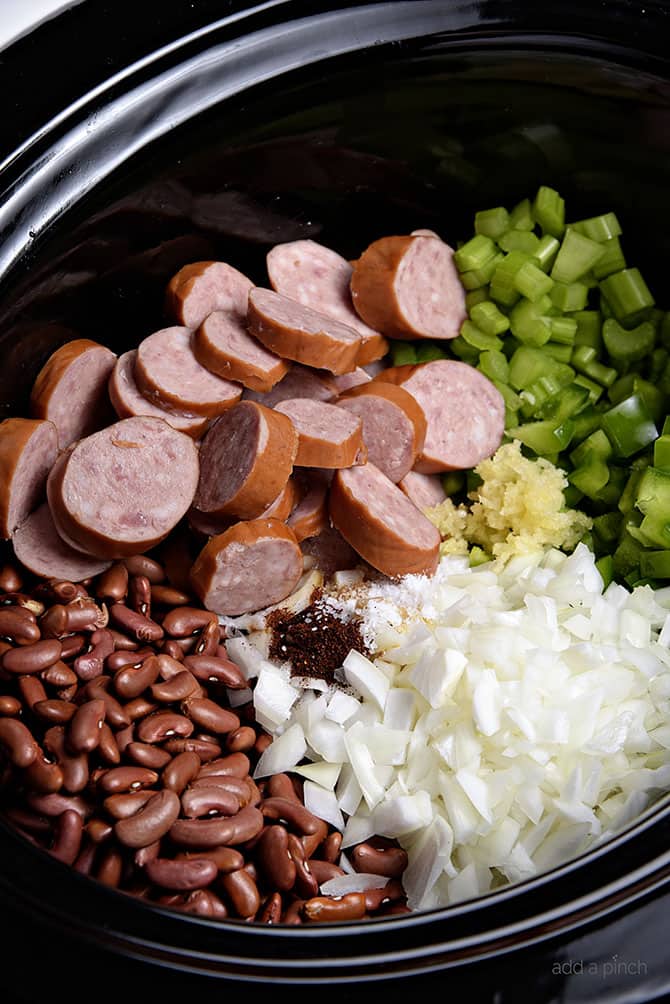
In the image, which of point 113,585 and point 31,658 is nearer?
point 31,658

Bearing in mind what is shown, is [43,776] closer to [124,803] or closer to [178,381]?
[124,803]

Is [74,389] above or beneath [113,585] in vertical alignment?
above

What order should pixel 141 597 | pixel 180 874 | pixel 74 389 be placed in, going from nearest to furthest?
pixel 180 874 → pixel 141 597 → pixel 74 389

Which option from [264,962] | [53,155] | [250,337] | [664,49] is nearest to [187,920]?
[264,962]

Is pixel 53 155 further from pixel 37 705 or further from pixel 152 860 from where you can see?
pixel 152 860

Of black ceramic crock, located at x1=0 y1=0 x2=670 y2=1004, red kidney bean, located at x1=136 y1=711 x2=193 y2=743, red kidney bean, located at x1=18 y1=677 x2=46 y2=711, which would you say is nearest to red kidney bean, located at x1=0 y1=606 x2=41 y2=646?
red kidney bean, located at x1=18 y1=677 x2=46 y2=711

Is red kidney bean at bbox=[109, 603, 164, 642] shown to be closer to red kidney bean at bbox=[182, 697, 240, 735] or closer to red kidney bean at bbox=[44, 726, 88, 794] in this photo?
red kidney bean at bbox=[182, 697, 240, 735]

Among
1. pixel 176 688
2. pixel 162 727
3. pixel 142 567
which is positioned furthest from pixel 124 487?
pixel 162 727
